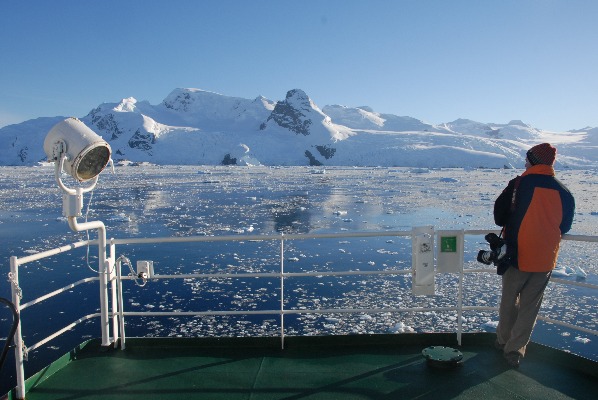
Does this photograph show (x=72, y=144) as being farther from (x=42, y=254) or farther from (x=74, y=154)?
(x=42, y=254)

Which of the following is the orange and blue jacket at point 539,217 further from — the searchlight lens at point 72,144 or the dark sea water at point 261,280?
the dark sea water at point 261,280

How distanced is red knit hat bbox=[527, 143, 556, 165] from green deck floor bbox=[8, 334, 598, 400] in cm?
121

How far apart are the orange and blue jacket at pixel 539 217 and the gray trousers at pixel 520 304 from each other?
92 millimetres

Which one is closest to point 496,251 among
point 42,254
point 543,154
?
point 543,154

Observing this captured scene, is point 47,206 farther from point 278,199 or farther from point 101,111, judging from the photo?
point 101,111

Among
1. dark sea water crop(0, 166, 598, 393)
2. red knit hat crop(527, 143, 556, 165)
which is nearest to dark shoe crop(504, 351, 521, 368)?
red knit hat crop(527, 143, 556, 165)

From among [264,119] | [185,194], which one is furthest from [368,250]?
[264,119]

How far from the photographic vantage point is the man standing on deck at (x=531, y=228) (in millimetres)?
2756

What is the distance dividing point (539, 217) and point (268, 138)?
411 feet

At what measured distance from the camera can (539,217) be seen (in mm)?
2754

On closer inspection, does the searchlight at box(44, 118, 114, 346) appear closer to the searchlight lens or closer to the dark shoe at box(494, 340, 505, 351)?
the searchlight lens

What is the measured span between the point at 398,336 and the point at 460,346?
420 mm

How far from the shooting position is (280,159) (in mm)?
112062

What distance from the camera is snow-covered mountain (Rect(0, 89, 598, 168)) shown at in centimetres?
10069
